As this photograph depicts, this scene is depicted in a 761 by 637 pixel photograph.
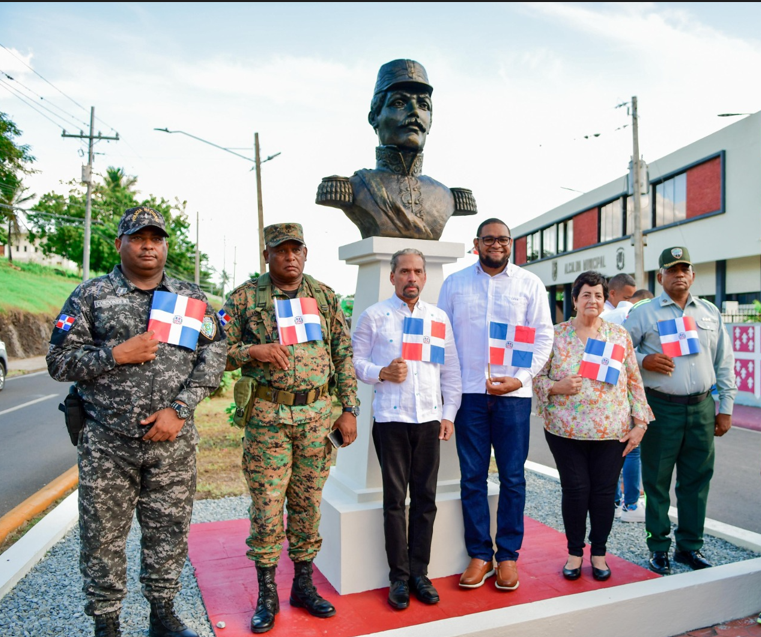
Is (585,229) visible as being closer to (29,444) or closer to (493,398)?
(29,444)

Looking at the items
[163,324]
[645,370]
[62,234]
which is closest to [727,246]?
[645,370]

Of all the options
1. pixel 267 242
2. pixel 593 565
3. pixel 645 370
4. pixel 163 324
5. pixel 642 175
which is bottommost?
pixel 593 565

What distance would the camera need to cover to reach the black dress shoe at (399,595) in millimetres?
3119

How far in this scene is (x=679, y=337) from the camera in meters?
3.74

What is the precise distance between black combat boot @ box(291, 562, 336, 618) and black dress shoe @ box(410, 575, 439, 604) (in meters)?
0.46

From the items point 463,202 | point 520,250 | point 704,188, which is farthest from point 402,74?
point 520,250

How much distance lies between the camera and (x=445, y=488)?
3734mm

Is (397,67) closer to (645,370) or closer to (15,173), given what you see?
(645,370)

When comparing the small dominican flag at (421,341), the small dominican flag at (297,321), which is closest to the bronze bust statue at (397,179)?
the small dominican flag at (421,341)

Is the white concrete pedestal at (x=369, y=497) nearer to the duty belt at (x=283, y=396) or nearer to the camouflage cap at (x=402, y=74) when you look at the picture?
the duty belt at (x=283, y=396)

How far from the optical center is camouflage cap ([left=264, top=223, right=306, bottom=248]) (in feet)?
9.84

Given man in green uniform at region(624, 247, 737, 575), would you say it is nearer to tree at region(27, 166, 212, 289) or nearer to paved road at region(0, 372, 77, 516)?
paved road at region(0, 372, 77, 516)

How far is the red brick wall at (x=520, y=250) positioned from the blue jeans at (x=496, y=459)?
33.2 metres

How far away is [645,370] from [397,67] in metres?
2.58
